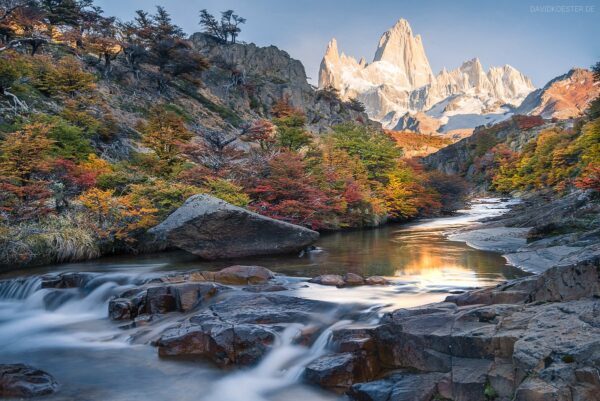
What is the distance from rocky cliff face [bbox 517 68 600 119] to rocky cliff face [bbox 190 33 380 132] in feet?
A: 283

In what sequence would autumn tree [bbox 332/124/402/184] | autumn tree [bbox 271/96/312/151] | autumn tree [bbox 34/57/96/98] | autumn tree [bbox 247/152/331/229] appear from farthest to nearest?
autumn tree [bbox 332/124/402/184], autumn tree [bbox 34/57/96/98], autumn tree [bbox 271/96/312/151], autumn tree [bbox 247/152/331/229]

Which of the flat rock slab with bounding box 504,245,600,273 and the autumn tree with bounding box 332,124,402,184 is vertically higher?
the autumn tree with bounding box 332,124,402,184

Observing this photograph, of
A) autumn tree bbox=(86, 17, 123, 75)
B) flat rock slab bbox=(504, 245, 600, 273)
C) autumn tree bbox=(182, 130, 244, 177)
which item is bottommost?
flat rock slab bbox=(504, 245, 600, 273)

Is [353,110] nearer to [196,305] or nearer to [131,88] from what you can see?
[131,88]

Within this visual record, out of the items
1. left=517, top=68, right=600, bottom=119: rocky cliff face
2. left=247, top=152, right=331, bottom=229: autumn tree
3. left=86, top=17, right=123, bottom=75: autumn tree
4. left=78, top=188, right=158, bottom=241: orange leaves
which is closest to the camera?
left=78, top=188, right=158, bottom=241: orange leaves

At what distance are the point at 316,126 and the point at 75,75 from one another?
102 ft

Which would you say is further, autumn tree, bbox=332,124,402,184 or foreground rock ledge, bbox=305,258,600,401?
autumn tree, bbox=332,124,402,184

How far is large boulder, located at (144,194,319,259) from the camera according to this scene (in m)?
13.0

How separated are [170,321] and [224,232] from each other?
5841mm

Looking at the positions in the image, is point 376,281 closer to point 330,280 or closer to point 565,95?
point 330,280

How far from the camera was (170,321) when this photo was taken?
25.5 ft

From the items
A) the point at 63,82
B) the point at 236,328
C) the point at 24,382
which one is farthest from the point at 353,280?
the point at 63,82

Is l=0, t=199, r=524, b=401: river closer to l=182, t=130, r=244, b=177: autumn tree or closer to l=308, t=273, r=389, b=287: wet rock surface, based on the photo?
l=308, t=273, r=389, b=287: wet rock surface

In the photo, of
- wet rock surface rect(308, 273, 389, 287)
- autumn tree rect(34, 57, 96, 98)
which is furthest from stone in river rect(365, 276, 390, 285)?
autumn tree rect(34, 57, 96, 98)
